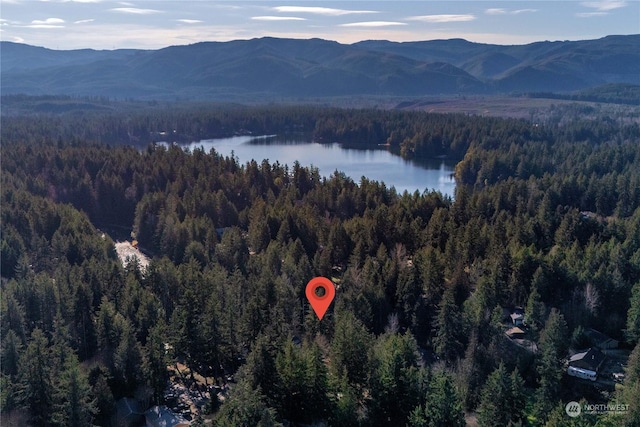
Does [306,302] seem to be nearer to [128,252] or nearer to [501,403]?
[501,403]

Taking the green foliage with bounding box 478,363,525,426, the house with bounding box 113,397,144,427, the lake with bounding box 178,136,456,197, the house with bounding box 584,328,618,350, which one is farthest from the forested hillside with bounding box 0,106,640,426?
the lake with bounding box 178,136,456,197

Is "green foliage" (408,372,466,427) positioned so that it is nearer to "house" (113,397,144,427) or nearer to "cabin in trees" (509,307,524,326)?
"house" (113,397,144,427)

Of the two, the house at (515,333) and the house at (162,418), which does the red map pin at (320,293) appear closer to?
the house at (162,418)

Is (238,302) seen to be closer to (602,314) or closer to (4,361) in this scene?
(4,361)

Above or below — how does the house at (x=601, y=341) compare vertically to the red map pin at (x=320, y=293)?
below

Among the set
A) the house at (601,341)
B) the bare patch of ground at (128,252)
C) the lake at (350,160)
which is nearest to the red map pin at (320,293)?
the house at (601,341)

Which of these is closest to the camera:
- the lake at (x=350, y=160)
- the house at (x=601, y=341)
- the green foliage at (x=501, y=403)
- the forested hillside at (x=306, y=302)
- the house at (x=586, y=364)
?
the green foliage at (x=501, y=403)
